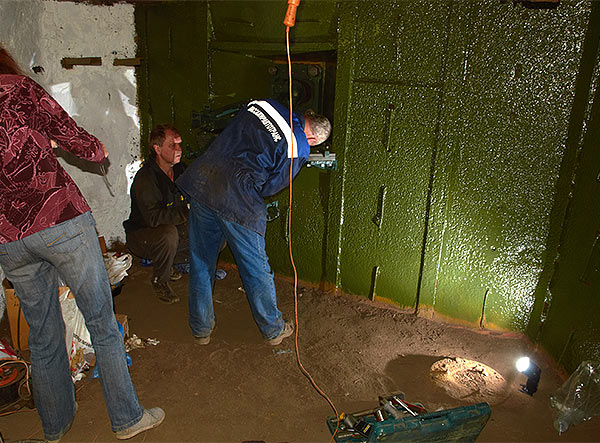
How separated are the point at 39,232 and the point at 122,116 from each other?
2576 millimetres

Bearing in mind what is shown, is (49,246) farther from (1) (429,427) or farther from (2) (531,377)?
(2) (531,377)

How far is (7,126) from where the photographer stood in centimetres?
197

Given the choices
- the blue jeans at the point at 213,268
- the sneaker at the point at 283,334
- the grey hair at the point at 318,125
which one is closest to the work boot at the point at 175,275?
the blue jeans at the point at 213,268

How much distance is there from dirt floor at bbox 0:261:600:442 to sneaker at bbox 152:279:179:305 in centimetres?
5

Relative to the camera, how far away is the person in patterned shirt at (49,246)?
2.01 meters

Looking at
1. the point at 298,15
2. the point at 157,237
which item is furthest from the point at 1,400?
the point at 298,15

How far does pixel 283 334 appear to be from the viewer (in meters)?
3.34

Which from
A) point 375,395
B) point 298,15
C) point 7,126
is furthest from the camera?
point 298,15

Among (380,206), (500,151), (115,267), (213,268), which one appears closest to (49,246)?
(213,268)

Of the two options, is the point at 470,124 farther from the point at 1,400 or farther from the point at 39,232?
the point at 1,400

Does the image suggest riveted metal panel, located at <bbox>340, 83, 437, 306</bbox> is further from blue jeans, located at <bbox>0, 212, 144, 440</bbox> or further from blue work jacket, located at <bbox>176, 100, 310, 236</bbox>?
blue jeans, located at <bbox>0, 212, 144, 440</bbox>

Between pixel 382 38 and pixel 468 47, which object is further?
pixel 382 38

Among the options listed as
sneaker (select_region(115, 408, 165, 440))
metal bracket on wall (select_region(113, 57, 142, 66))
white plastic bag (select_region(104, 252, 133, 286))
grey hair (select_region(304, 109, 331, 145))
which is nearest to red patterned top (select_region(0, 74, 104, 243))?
sneaker (select_region(115, 408, 165, 440))

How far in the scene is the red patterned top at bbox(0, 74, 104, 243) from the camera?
6.49ft
